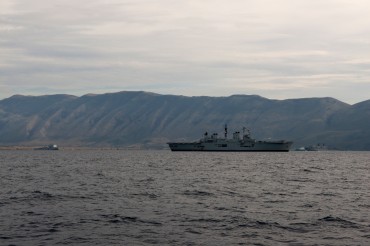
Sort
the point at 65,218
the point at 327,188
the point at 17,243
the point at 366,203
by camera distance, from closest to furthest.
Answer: the point at 17,243
the point at 65,218
the point at 366,203
the point at 327,188

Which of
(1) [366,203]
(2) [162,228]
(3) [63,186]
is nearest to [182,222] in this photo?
(2) [162,228]

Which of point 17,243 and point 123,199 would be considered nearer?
point 17,243

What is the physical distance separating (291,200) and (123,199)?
17299 millimetres

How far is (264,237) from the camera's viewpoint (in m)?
36.2

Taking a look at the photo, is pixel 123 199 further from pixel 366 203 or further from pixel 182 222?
pixel 366 203

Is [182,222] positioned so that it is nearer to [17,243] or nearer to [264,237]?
[264,237]

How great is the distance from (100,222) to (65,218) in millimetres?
3443

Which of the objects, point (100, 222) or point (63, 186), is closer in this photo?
point (100, 222)

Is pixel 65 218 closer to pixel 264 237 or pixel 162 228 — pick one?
pixel 162 228

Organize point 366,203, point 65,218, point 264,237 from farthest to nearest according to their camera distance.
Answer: point 366,203
point 65,218
point 264,237

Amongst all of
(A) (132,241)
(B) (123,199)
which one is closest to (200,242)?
(A) (132,241)

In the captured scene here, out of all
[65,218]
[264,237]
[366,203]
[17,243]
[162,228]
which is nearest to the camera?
[17,243]

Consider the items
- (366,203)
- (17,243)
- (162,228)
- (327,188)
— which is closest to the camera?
(17,243)

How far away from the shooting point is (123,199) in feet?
183
